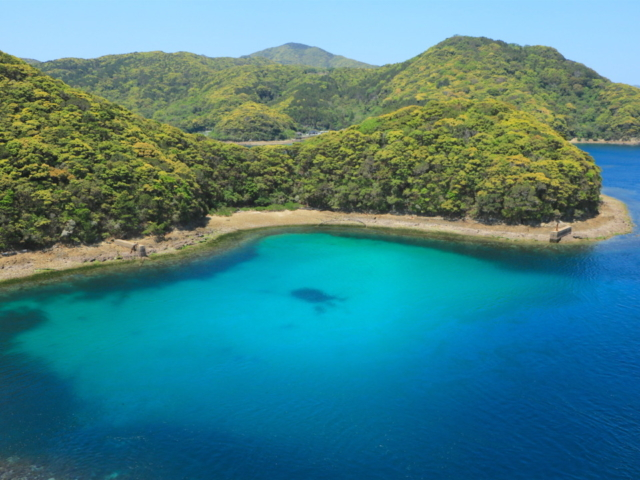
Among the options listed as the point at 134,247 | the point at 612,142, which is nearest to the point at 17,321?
the point at 134,247

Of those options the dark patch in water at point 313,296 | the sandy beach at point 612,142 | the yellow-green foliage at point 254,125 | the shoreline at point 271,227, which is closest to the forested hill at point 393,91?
the yellow-green foliage at point 254,125

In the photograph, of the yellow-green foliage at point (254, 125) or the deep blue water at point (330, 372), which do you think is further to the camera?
the yellow-green foliage at point (254, 125)

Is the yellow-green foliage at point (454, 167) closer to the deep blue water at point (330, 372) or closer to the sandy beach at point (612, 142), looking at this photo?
the deep blue water at point (330, 372)

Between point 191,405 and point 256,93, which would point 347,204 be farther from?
point 256,93

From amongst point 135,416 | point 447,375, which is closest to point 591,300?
point 447,375

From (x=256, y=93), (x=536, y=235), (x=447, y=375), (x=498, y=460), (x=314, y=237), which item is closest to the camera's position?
(x=498, y=460)
